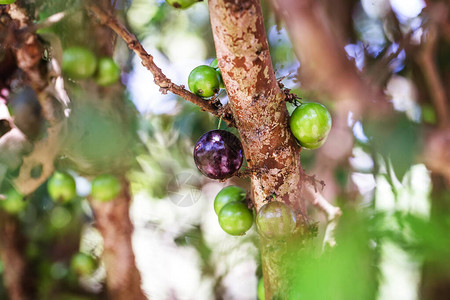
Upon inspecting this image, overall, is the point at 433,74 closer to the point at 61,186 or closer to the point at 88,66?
the point at 88,66

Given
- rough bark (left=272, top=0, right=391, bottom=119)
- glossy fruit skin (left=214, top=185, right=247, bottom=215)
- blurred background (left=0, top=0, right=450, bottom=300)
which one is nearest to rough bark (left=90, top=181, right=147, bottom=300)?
blurred background (left=0, top=0, right=450, bottom=300)

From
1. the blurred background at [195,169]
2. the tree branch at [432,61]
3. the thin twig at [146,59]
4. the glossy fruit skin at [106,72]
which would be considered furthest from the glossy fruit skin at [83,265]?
the tree branch at [432,61]

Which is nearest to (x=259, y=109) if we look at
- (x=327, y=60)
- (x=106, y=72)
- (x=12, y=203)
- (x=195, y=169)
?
(x=327, y=60)

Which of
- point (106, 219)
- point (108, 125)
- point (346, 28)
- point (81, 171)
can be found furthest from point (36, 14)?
point (346, 28)

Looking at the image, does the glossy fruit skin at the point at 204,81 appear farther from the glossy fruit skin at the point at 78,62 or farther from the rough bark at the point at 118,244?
the rough bark at the point at 118,244

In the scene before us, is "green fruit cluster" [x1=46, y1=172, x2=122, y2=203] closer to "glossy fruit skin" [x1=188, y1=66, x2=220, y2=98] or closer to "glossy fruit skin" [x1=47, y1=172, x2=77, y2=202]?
"glossy fruit skin" [x1=47, y1=172, x2=77, y2=202]

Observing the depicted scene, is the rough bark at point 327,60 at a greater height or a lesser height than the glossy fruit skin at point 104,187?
greater
